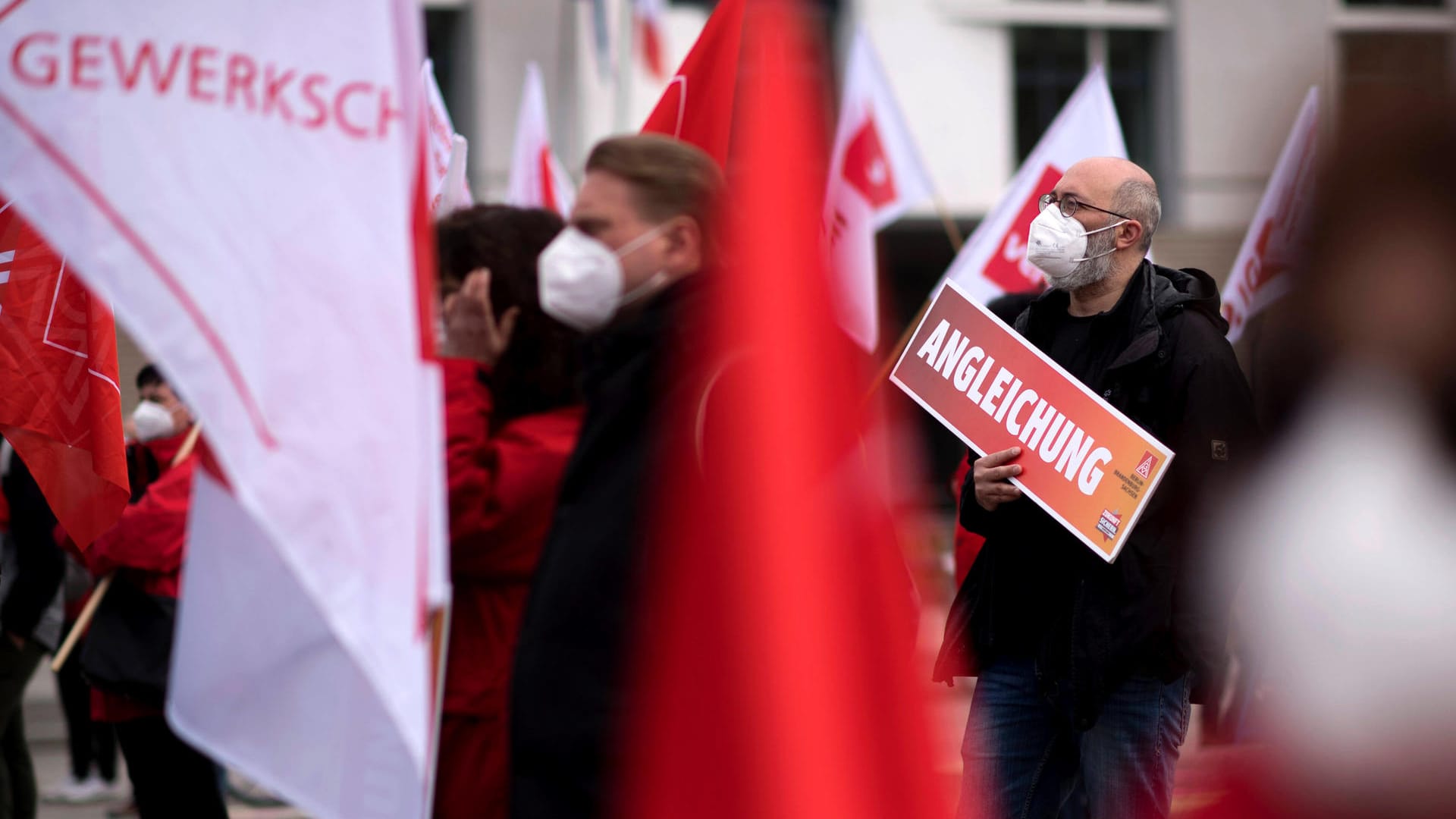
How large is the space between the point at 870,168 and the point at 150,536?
4518 mm

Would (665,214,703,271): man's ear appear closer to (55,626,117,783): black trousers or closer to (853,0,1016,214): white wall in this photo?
(55,626,117,783): black trousers

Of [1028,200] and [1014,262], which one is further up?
[1028,200]

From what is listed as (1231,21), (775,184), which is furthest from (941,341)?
(1231,21)

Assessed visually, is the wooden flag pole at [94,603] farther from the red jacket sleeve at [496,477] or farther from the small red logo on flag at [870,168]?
the small red logo on flag at [870,168]

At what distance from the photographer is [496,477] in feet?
8.83

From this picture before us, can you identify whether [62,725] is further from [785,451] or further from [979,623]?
[785,451]

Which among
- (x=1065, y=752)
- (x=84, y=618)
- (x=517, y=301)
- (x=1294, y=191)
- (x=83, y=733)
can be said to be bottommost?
(x=83, y=733)

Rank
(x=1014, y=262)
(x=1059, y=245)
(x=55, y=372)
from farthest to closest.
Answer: (x=1014, y=262), (x=55, y=372), (x=1059, y=245)

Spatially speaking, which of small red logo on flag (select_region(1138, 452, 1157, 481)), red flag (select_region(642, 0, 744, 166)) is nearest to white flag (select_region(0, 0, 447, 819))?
small red logo on flag (select_region(1138, 452, 1157, 481))

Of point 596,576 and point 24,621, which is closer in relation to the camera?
point 596,576

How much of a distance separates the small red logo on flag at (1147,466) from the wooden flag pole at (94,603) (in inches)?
96.7

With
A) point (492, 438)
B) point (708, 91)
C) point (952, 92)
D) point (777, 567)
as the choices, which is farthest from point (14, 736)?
point (952, 92)

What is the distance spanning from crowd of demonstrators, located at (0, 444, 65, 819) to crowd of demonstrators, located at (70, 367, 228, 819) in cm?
100

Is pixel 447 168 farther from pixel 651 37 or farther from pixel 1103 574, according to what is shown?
pixel 651 37
